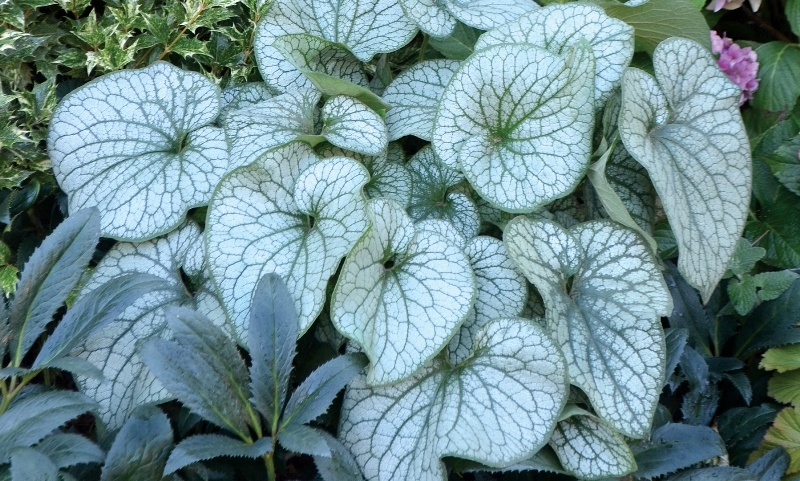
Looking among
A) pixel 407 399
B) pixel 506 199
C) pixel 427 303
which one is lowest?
pixel 407 399

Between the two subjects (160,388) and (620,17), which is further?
(620,17)

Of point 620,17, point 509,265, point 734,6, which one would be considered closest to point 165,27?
point 509,265

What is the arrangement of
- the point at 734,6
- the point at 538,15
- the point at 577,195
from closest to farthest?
1. the point at 538,15
2. the point at 577,195
3. the point at 734,6

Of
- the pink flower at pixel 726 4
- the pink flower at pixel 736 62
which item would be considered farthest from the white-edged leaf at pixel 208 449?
the pink flower at pixel 726 4

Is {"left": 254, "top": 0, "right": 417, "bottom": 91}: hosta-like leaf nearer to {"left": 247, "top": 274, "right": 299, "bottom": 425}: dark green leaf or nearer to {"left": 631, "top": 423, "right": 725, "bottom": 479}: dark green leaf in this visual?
{"left": 247, "top": 274, "right": 299, "bottom": 425}: dark green leaf

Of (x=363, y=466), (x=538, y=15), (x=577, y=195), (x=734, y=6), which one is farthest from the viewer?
(x=734, y=6)

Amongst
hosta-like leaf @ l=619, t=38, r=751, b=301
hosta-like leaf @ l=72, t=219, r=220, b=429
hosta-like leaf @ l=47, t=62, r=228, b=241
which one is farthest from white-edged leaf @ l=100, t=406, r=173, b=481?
hosta-like leaf @ l=619, t=38, r=751, b=301

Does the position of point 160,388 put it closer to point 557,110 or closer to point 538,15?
point 557,110

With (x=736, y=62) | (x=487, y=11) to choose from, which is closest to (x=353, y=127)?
(x=487, y=11)
